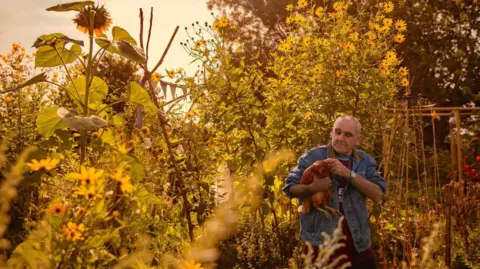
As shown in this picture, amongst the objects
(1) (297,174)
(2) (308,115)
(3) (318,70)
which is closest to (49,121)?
(1) (297,174)

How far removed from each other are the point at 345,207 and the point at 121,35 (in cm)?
137

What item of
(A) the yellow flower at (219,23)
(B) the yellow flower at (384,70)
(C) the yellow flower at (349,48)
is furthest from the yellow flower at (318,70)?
(A) the yellow flower at (219,23)

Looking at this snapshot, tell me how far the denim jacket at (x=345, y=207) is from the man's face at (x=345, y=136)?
0.17 feet

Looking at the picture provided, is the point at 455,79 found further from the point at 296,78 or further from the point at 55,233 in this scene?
the point at 55,233

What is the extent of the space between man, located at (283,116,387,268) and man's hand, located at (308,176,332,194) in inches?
3.0

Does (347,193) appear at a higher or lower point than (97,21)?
lower

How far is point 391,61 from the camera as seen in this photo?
4.02 m

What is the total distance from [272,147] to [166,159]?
786 mm

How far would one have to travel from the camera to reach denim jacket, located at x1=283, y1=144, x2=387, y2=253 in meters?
2.71

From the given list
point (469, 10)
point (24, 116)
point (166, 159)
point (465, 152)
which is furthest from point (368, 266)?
point (469, 10)

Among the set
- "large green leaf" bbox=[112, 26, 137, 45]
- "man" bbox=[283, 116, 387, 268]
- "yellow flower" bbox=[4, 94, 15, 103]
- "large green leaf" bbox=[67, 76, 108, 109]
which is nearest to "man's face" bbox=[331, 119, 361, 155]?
"man" bbox=[283, 116, 387, 268]

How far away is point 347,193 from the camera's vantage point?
2.77m

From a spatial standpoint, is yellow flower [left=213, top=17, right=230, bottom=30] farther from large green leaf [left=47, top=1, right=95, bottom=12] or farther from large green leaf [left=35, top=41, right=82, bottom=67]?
large green leaf [left=47, top=1, right=95, bottom=12]

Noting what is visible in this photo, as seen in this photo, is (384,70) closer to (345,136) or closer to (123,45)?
(345,136)
